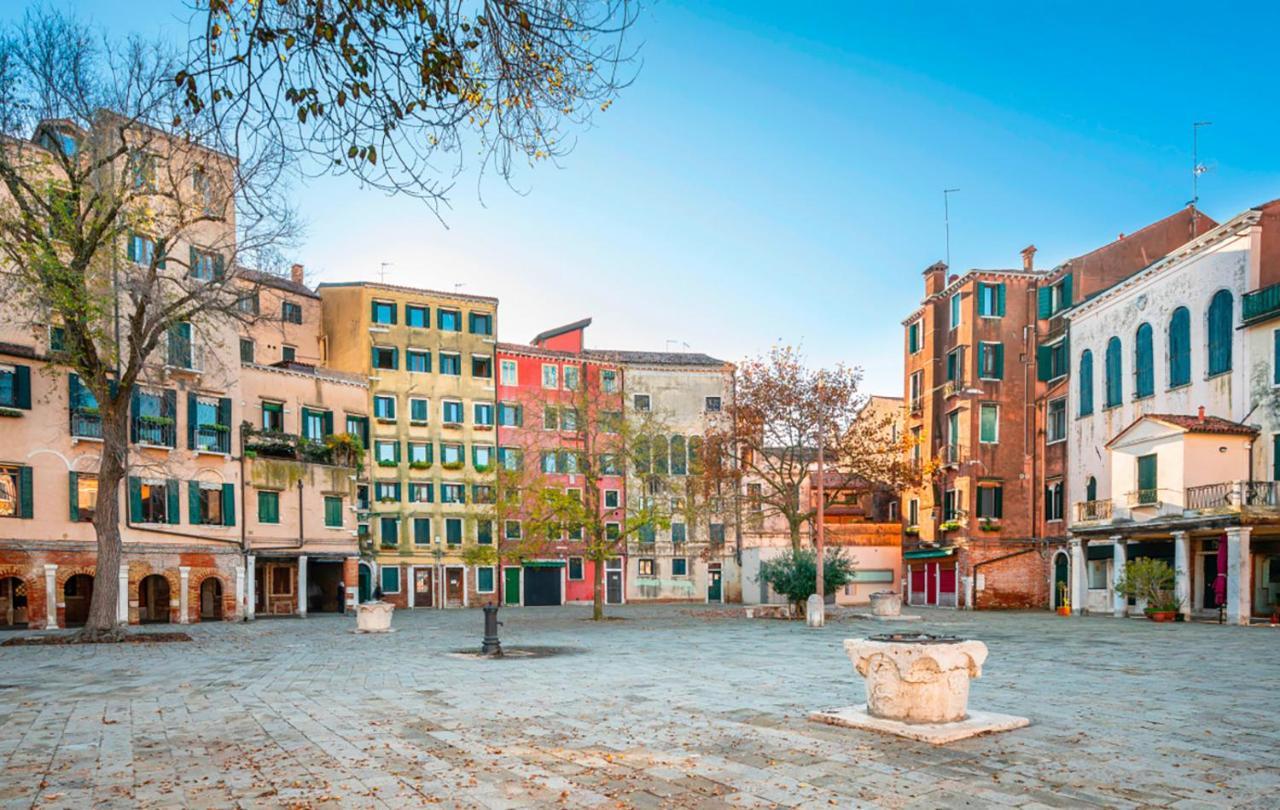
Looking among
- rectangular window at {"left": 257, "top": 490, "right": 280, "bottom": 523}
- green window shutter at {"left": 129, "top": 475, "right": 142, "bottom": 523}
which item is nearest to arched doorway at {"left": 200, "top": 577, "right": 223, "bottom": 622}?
rectangular window at {"left": 257, "top": 490, "right": 280, "bottom": 523}

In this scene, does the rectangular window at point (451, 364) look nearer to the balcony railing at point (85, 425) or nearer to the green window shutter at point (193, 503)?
the green window shutter at point (193, 503)

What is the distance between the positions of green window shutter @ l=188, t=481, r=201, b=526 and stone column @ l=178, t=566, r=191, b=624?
1.80m

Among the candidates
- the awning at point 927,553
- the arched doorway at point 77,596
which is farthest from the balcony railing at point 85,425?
the awning at point 927,553

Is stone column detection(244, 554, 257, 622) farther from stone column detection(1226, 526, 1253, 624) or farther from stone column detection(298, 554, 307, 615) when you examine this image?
stone column detection(1226, 526, 1253, 624)

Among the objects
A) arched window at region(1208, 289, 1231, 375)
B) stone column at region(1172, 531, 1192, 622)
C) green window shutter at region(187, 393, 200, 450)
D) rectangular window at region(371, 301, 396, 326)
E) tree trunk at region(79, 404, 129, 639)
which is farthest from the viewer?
rectangular window at region(371, 301, 396, 326)

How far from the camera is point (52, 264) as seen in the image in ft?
76.2

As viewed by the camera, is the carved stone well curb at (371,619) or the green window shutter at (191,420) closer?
the carved stone well curb at (371,619)

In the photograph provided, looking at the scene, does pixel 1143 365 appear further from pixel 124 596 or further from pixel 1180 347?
pixel 124 596

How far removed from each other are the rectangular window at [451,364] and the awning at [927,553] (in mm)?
26094

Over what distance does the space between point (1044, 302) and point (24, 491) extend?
138 ft

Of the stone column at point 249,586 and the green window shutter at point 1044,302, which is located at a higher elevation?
the green window shutter at point 1044,302

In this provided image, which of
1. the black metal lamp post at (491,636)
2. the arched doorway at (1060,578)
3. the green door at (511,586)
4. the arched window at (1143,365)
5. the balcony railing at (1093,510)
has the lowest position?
the green door at (511,586)

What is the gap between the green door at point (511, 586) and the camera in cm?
5606

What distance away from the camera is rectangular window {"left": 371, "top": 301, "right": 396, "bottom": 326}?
5397 cm
